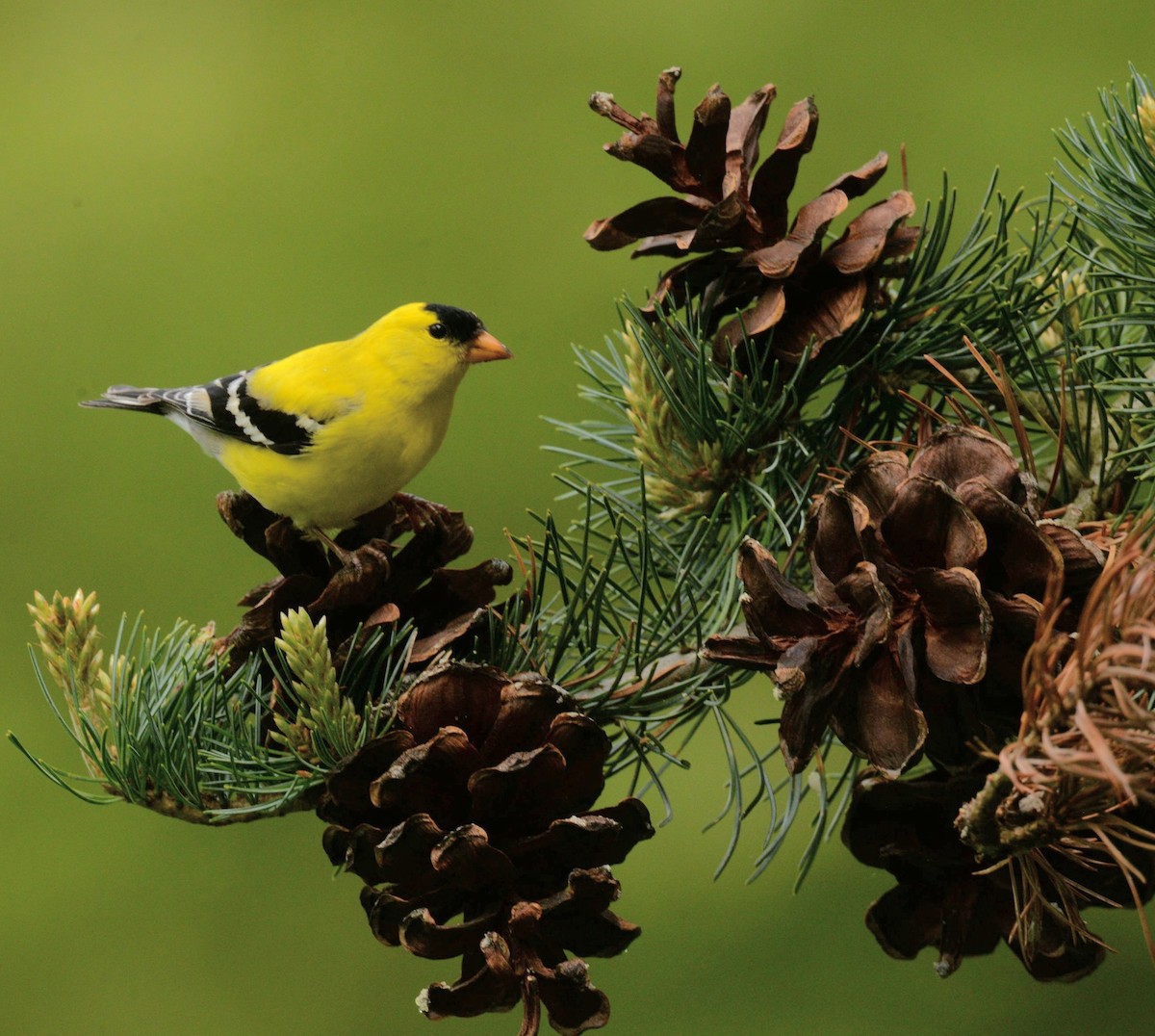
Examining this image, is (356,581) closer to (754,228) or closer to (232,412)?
(754,228)

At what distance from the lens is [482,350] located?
31.5 inches

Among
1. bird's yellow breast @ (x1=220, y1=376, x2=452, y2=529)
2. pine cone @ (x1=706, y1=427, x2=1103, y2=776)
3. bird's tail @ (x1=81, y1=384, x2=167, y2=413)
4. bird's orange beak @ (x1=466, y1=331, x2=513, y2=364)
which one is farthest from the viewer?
bird's tail @ (x1=81, y1=384, x2=167, y2=413)

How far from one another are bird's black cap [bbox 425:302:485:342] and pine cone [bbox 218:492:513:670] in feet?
1.04

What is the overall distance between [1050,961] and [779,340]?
0.25 m

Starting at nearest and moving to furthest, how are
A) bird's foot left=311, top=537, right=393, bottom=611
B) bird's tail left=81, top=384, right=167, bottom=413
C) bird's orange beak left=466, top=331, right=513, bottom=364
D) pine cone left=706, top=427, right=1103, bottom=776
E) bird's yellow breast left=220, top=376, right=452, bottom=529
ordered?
pine cone left=706, top=427, right=1103, bottom=776
bird's foot left=311, top=537, right=393, bottom=611
bird's yellow breast left=220, top=376, right=452, bottom=529
bird's orange beak left=466, top=331, right=513, bottom=364
bird's tail left=81, top=384, right=167, bottom=413

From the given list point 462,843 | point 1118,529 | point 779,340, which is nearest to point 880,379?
point 779,340

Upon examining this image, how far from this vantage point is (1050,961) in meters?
0.42

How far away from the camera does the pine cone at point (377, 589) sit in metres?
0.46

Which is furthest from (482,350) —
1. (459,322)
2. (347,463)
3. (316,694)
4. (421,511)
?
(316,694)

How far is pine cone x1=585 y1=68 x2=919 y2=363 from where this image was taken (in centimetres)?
Answer: 49

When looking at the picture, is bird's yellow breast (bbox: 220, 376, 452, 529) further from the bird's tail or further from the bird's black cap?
the bird's tail

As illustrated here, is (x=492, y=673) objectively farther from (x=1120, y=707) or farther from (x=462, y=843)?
(x=1120, y=707)

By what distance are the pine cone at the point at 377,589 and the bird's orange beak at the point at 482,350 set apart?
1.01ft

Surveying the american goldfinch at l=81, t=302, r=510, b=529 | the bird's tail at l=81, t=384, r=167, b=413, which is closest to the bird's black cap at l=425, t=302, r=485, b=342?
the american goldfinch at l=81, t=302, r=510, b=529
